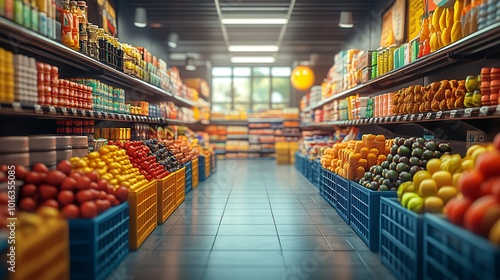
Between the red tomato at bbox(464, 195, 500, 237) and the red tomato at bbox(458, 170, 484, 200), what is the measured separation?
130 mm

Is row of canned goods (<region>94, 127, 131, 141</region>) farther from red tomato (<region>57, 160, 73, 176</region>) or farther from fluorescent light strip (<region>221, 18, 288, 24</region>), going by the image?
fluorescent light strip (<region>221, 18, 288, 24</region>)

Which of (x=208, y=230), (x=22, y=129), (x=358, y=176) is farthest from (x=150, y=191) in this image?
(x=358, y=176)

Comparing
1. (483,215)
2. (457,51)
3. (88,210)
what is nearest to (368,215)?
(457,51)

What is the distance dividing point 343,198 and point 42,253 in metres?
4.02

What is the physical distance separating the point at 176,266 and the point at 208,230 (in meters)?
1.24

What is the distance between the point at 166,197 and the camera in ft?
17.1

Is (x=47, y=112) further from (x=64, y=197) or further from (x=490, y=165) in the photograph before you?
(x=490, y=165)

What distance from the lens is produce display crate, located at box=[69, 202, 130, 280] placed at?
9.25ft

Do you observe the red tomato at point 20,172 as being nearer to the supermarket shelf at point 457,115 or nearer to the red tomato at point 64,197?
the red tomato at point 64,197

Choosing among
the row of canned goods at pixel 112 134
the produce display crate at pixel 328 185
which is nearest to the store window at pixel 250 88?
the produce display crate at pixel 328 185

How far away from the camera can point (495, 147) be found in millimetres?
2479

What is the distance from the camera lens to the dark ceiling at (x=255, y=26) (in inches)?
346

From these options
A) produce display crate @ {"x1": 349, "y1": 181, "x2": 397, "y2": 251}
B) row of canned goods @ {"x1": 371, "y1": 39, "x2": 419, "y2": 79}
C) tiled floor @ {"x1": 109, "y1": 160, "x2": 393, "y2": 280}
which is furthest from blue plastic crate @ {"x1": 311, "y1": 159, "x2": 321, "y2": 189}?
produce display crate @ {"x1": 349, "y1": 181, "x2": 397, "y2": 251}

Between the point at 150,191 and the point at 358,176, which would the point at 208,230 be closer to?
the point at 150,191
